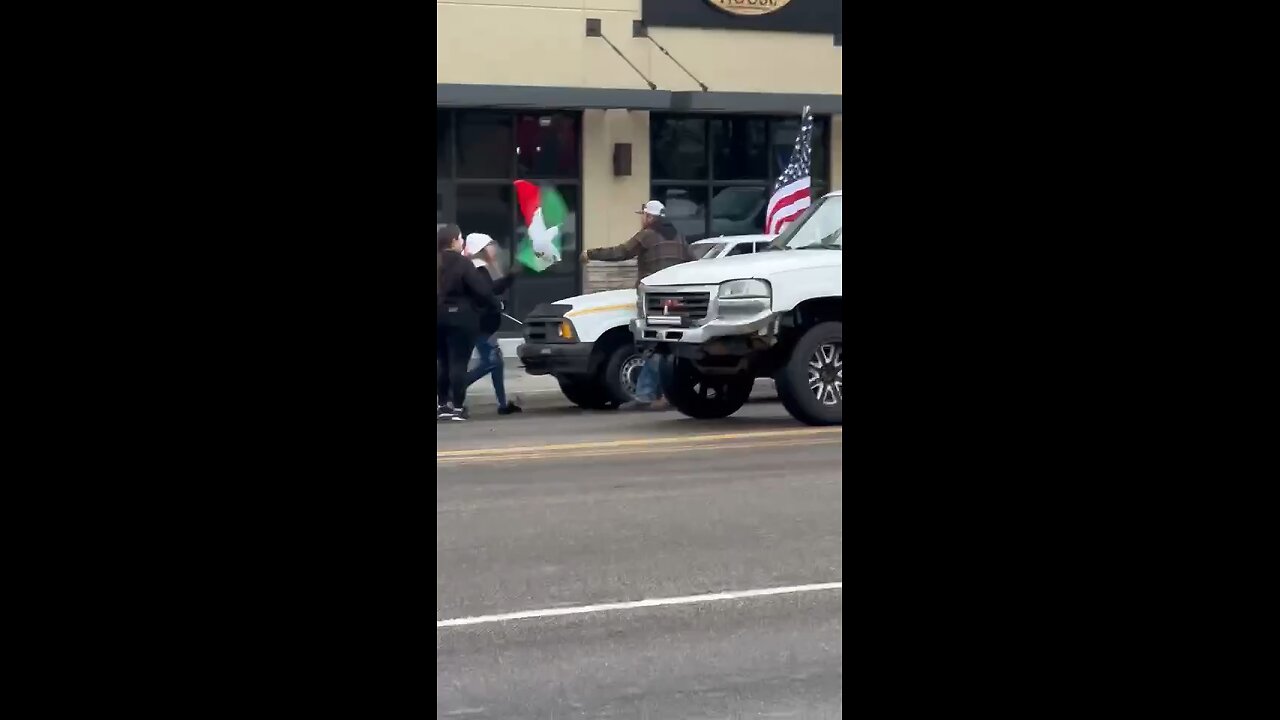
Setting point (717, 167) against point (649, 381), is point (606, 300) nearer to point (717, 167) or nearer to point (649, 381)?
point (649, 381)

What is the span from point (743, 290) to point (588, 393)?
3.15 metres

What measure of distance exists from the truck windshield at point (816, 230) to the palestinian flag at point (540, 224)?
906cm

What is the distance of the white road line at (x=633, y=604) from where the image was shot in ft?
23.9

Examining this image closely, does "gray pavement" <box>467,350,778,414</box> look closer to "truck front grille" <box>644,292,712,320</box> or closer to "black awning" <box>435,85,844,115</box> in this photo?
"truck front grille" <box>644,292,712,320</box>

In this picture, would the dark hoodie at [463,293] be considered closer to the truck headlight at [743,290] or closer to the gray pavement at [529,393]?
the gray pavement at [529,393]

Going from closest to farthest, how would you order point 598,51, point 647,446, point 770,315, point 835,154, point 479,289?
point 647,446 < point 770,315 < point 479,289 < point 598,51 < point 835,154

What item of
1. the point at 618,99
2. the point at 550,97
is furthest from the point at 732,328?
the point at 618,99

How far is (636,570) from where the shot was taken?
329 inches

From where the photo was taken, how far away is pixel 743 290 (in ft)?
45.5

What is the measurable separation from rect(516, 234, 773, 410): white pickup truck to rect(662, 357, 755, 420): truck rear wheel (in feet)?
2.49

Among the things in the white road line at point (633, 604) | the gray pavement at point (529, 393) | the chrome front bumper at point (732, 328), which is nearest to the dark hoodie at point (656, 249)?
the gray pavement at point (529, 393)
